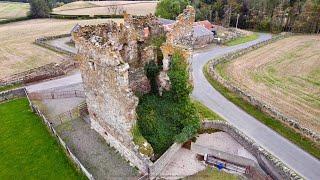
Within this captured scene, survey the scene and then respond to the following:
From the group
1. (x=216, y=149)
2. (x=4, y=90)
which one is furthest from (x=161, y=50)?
(x=4, y=90)

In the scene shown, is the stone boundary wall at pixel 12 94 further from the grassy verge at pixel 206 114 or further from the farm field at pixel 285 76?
the farm field at pixel 285 76

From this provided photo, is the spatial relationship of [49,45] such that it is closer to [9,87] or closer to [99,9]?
[9,87]

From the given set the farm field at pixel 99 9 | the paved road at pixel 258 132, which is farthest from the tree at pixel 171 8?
the paved road at pixel 258 132

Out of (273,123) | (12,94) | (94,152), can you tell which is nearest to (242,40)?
(273,123)

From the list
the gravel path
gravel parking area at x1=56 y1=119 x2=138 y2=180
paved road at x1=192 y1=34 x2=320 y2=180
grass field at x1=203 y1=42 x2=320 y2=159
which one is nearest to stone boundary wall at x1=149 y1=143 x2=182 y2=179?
the gravel path

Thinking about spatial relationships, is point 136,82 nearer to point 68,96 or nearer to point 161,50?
point 161,50

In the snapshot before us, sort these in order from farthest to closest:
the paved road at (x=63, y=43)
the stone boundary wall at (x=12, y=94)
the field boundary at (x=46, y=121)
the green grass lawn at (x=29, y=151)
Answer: the paved road at (x=63, y=43)
the stone boundary wall at (x=12, y=94)
the green grass lawn at (x=29, y=151)
the field boundary at (x=46, y=121)

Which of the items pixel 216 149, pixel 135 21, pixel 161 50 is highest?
pixel 135 21
